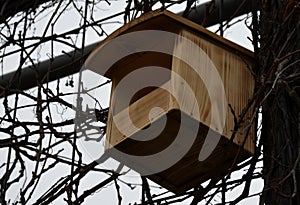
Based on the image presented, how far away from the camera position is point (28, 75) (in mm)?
3316

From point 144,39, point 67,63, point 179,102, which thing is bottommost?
point 179,102

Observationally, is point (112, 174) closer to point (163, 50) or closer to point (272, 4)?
point (163, 50)

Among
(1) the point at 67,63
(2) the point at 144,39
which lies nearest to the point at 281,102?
(2) the point at 144,39

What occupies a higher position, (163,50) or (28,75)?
(28,75)

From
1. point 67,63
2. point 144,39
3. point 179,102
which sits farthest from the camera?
point 67,63

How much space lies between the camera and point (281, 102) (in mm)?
2420

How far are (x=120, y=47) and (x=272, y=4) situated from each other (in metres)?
0.41

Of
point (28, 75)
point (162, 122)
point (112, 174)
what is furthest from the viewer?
point (28, 75)

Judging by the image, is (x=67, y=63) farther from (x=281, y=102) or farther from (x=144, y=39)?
(x=281, y=102)

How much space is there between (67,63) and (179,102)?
1.00m

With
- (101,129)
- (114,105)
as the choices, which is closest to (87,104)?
(101,129)

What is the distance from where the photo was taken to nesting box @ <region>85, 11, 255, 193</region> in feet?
7.81

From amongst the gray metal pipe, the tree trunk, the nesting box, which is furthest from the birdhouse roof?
the gray metal pipe

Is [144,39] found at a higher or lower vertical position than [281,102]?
higher
